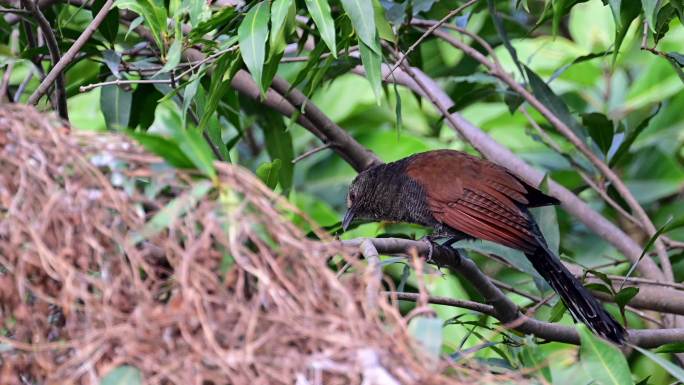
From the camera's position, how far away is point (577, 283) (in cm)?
409

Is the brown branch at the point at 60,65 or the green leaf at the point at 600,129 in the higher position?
the brown branch at the point at 60,65

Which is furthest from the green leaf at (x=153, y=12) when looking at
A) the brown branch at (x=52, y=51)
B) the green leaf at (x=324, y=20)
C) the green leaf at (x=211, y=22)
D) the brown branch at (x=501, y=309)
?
the brown branch at (x=501, y=309)

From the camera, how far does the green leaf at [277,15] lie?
125 inches

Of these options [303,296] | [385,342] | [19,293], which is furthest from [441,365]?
[19,293]

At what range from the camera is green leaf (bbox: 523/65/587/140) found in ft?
16.4

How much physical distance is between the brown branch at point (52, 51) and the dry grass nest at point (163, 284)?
168 cm

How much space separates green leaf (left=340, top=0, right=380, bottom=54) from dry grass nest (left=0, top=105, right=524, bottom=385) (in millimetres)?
1187

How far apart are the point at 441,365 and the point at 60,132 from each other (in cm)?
84

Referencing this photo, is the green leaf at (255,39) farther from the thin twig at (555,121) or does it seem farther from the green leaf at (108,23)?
the thin twig at (555,121)

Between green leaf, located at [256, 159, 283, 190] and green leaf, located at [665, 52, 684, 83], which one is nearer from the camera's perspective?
green leaf, located at [256, 159, 283, 190]

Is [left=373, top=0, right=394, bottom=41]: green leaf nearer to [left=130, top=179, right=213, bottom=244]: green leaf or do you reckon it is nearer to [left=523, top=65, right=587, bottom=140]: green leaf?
[left=523, top=65, right=587, bottom=140]: green leaf

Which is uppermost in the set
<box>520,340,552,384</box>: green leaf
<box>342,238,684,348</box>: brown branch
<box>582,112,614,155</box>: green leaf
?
<box>520,340,552,384</box>: green leaf

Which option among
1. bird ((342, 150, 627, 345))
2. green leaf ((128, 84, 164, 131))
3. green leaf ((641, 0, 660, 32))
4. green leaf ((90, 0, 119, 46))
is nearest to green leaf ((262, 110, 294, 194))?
bird ((342, 150, 627, 345))

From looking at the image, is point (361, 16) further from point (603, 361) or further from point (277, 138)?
point (277, 138)
